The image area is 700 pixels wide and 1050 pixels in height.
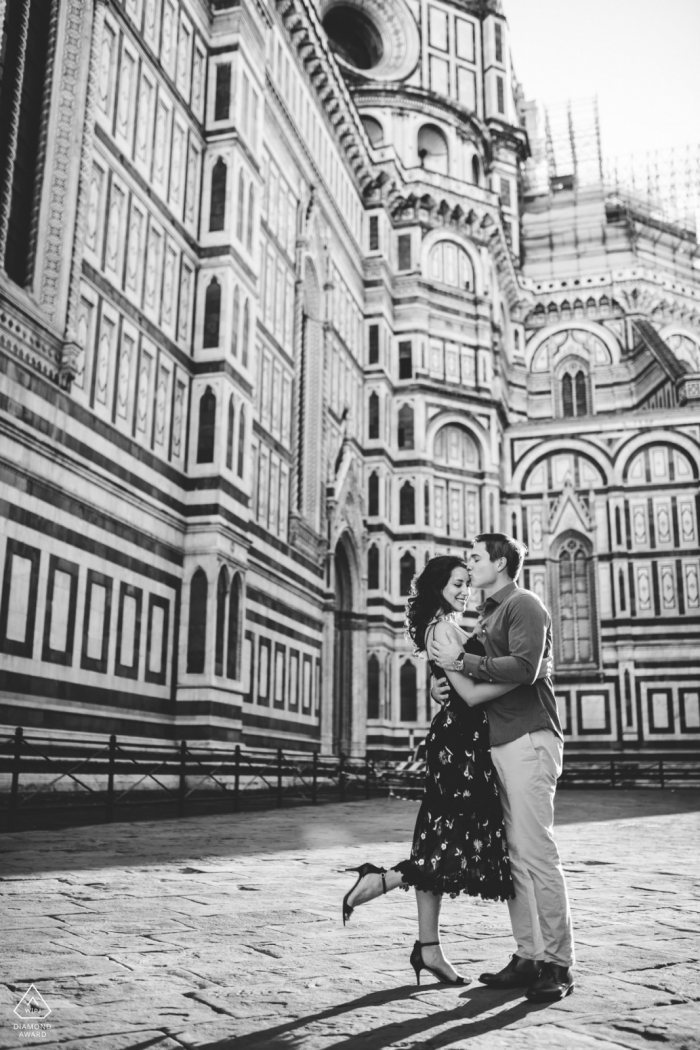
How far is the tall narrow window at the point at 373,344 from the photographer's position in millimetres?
28375

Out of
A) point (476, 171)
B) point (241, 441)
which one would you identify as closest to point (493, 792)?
point (241, 441)

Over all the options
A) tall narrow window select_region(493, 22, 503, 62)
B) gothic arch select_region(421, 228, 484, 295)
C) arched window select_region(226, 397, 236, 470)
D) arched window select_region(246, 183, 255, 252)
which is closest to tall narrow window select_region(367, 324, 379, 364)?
gothic arch select_region(421, 228, 484, 295)

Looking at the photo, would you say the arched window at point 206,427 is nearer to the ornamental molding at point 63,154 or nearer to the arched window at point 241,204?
the arched window at point 241,204

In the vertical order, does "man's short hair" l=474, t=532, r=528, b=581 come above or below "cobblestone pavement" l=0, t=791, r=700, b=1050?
above

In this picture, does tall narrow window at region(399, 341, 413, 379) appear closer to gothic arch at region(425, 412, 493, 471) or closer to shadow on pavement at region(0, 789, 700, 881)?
gothic arch at region(425, 412, 493, 471)

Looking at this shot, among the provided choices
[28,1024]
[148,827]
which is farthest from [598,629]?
[28,1024]

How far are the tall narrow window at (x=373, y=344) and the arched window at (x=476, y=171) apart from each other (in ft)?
25.5

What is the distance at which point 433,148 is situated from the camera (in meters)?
Result: 32.5

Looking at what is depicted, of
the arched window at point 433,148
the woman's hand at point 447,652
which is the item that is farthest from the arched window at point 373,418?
the woman's hand at point 447,652

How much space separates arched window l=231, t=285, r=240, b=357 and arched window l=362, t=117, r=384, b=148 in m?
16.0

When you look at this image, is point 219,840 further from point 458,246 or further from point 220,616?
point 458,246

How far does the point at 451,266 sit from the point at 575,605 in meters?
11.0

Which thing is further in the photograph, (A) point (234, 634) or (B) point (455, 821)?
(A) point (234, 634)

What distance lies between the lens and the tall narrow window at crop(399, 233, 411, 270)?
30.1m
